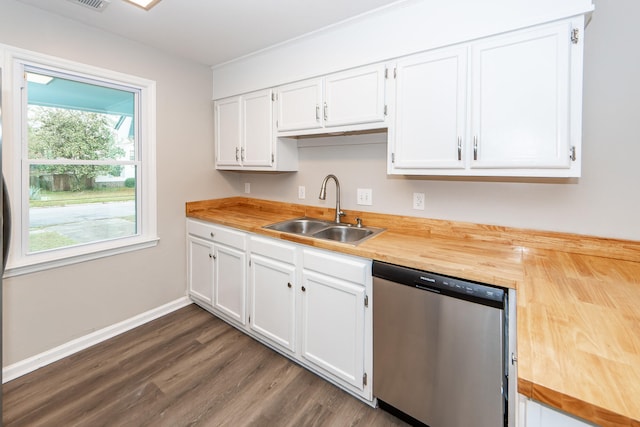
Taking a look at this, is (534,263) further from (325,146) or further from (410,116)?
(325,146)

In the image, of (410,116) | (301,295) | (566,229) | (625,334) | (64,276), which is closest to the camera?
(625,334)

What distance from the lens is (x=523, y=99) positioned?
57.9 inches

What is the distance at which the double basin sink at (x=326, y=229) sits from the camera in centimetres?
224

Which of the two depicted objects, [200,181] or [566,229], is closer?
[566,229]

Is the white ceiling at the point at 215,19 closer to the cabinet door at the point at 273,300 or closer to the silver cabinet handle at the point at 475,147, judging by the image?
the silver cabinet handle at the point at 475,147

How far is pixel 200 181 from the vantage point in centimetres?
302

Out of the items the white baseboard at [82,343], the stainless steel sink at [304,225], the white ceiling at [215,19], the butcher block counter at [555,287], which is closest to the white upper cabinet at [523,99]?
the butcher block counter at [555,287]

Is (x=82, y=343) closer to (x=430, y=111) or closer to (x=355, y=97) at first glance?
(x=355, y=97)

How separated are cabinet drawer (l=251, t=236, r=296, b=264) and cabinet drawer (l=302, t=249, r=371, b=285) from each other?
12cm

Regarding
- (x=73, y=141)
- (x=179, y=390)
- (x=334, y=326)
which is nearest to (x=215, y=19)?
(x=73, y=141)

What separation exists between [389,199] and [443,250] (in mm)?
689

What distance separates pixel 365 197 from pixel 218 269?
1421 millimetres

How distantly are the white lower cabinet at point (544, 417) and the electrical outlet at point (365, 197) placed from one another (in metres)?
1.72

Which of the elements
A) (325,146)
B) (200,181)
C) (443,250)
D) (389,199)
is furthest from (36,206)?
(443,250)
